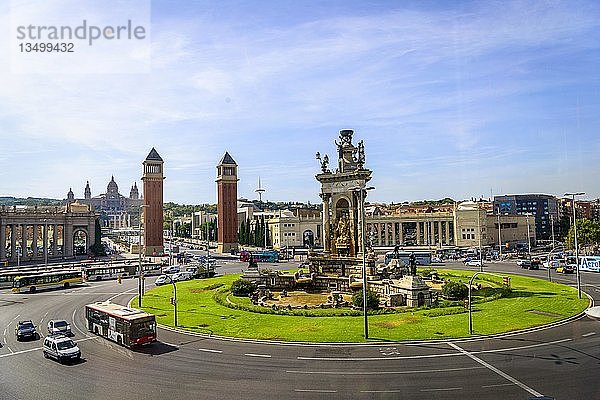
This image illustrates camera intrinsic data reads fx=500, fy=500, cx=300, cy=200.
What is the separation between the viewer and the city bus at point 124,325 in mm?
34156

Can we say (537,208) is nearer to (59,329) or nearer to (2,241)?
(2,241)

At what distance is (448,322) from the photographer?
3944cm

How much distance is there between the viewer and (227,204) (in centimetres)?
14288

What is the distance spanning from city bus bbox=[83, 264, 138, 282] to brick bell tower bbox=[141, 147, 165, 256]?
144 feet

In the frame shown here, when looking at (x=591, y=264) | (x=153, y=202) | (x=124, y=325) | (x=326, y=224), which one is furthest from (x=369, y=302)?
(x=153, y=202)

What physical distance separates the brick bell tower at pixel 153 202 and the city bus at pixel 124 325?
98547mm

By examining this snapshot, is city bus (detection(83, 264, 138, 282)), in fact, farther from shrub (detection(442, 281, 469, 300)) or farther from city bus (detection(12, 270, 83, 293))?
shrub (detection(442, 281, 469, 300))

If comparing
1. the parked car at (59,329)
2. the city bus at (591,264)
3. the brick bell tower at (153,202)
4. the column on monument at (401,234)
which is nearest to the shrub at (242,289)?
the parked car at (59,329)

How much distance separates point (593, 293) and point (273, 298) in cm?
3550

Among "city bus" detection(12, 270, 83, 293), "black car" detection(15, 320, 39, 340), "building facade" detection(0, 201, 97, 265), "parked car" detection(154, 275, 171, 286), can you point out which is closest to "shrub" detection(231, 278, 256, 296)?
"parked car" detection(154, 275, 171, 286)

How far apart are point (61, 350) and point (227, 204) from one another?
112071 millimetres

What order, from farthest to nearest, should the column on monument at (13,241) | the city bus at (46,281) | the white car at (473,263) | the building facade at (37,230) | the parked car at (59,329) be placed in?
the column on monument at (13,241) < the building facade at (37,230) < the white car at (473,263) < the city bus at (46,281) < the parked car at (59,329)

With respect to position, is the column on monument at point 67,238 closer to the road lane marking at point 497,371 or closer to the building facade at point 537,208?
the road lane marking at point 497,371

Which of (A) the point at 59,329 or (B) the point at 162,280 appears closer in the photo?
(A) the point at 59,329
